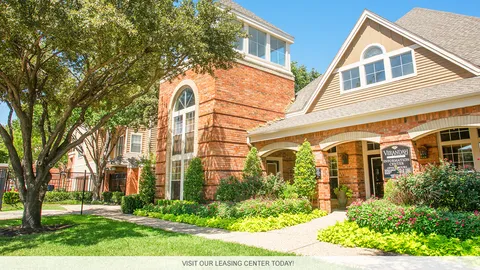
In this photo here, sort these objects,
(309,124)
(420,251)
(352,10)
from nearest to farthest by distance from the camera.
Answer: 1. (420,251)
2. (309,124)
3. (352,10)

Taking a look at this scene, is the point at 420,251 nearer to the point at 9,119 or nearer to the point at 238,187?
the point at 238,187

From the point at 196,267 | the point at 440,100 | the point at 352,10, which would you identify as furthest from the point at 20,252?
the point at 352,10

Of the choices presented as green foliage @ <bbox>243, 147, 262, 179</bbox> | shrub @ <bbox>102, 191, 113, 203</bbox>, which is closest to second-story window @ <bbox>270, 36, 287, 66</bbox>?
green foliage @ <bbox>243, 147, 262, 179</bbox>

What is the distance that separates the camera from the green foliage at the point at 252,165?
1364cm

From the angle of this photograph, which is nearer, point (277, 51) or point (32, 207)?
point (32, 207)

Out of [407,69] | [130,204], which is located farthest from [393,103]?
[130,204]

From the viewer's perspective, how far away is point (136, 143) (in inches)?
1066

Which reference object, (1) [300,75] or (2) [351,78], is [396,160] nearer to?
(2) [351,78]

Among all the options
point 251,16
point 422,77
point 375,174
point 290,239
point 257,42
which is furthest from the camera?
point 257,42

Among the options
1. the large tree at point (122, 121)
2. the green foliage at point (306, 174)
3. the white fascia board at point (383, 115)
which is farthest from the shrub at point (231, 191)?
the large tree at point (122, 121)

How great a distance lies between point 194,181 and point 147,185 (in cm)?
395

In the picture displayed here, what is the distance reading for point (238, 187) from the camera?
1266cm

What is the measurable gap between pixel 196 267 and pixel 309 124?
8130 mm

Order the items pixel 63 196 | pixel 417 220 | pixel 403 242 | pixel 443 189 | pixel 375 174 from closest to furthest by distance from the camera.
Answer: pixel 403 242 < pixel 417 220 < pixel 443 189 < pixel 375 174 < pixel 63 196
